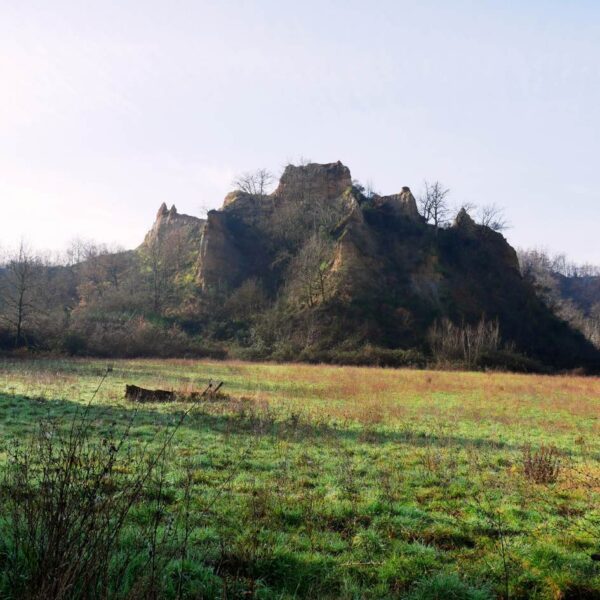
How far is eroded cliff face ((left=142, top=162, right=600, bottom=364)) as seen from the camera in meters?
54.5

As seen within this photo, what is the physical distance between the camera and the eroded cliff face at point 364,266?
54531mm

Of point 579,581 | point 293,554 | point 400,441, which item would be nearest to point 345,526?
point 293,554

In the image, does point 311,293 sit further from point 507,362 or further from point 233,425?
point 233,425

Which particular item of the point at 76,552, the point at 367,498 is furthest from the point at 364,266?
the point at 76,552

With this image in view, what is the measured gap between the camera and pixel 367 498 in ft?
22.8

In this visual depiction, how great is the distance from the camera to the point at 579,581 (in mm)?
4633

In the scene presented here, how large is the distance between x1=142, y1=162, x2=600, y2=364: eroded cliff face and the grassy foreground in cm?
3653

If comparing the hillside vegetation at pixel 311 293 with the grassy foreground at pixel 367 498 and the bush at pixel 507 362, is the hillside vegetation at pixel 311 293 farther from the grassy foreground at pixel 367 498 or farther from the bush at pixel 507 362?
the grassy foreground at pixel 367 498

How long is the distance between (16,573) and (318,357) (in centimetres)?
4368

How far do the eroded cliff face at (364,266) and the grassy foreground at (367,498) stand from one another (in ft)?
120

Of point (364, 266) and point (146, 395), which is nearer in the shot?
point (146, 395)

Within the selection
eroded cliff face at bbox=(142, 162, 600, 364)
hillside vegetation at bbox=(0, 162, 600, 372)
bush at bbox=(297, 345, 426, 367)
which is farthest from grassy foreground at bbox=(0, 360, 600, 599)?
eroded cliff face at bbox=(142, 162, 600, 364)

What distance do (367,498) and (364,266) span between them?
171 feet

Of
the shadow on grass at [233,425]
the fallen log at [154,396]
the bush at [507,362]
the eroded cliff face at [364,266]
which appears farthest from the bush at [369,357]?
the shadow on grass at [233,425]
